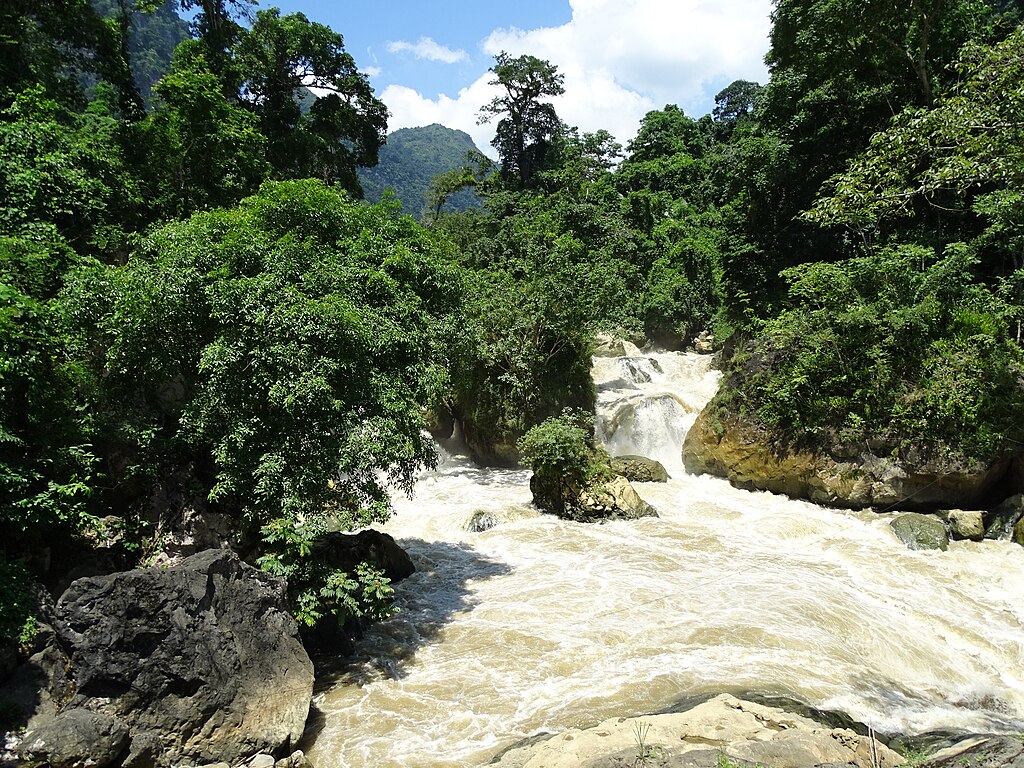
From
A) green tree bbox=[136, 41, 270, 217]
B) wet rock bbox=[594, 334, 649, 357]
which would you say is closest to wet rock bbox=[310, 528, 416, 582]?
green tree bbox=[136, 41, 270, 217]

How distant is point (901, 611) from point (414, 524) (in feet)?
35.0

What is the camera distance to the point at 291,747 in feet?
22.7

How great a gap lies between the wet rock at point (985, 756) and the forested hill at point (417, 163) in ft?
293

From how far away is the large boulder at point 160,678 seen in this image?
6.18 meters

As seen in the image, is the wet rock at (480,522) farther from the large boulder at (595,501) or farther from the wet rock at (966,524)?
the wet rock at (966,524)

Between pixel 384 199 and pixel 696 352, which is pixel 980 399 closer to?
pixel 384 199

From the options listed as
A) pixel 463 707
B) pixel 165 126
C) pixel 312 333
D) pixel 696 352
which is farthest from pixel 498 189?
pixel 463 707

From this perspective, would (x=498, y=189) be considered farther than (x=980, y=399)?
Yes

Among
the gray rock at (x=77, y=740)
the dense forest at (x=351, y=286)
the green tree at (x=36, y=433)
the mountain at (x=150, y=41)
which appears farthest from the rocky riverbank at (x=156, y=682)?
the mountain at (x=150, y=41)

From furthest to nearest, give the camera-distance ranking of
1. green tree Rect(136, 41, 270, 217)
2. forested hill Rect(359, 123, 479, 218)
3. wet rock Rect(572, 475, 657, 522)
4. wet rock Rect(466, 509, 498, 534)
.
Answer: forested hill Rect(359, 123, 479, 218), green tree Rect(136, 41, 270, 217), wet rock Rect(572, 475, 657, 522), wet rock Rect(466, 509, 498, 534)

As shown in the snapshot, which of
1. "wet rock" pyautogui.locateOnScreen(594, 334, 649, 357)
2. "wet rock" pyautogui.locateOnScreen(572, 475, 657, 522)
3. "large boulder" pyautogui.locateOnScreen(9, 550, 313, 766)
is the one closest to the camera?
"large boulder" pyautogui.locateOnScreen(9, 550, 313, 766)

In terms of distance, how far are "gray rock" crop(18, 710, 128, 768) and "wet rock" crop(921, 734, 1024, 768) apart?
739cm

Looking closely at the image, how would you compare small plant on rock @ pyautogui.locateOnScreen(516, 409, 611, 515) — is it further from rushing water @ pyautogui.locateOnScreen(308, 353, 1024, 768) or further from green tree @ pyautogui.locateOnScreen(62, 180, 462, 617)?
green tree @ pyautogui.locateOnScreen(62, 180, 462, 617)

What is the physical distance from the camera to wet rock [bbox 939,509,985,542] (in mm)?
12859
